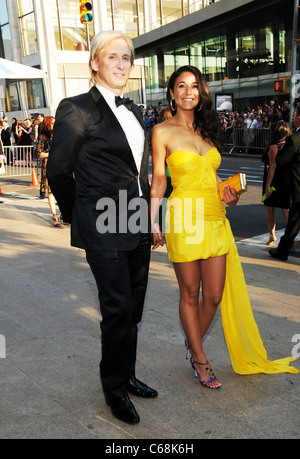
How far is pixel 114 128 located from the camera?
2.52m

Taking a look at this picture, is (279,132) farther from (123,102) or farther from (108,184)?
(108,184)

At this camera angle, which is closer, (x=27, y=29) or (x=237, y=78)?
(x=237, y=78)

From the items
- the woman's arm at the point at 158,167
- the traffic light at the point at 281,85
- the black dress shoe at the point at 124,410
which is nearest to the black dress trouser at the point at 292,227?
the woman's arm at the point at 158,167

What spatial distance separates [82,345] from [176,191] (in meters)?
1.47

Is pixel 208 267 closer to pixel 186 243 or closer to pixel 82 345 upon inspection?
pixel 186 243

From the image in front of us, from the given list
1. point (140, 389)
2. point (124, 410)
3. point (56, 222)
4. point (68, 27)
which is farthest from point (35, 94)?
point (124, 410)

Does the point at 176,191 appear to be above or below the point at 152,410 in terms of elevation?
above

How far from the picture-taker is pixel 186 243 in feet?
9.73

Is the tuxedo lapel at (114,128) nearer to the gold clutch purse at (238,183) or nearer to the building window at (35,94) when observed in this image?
the gold clutch purse at (238,183)

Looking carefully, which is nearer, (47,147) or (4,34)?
(47,147)

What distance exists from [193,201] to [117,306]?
33.6 inches

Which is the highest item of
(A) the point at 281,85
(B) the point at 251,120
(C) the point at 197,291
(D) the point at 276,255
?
(A) the point at 281,85

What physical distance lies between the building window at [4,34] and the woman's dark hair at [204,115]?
140 ft
